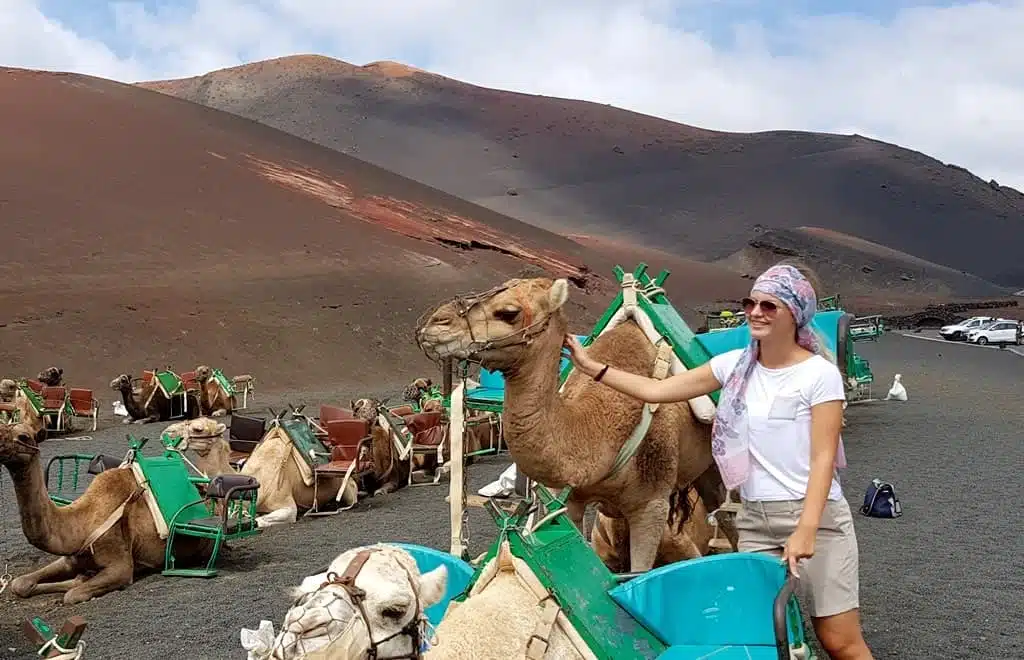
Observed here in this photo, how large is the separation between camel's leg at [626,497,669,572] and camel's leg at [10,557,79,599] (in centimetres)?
466

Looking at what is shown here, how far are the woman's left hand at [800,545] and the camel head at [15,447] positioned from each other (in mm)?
5163

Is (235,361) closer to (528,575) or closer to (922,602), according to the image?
(922,602)

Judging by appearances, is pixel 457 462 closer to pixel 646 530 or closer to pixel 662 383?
pixel 646 530

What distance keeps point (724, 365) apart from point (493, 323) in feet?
3.11

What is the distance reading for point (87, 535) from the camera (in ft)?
23.0

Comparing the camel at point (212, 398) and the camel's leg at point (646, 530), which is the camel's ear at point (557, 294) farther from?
the camel at point (212, 398)

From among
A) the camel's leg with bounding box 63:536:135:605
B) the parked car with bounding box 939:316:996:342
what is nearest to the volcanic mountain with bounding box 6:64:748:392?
the parked car with bounding box 939:316:996:342

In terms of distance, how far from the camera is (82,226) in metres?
34.9

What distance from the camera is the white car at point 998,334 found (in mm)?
42312

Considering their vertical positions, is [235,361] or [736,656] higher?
[736,656]

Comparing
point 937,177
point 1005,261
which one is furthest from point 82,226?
point 937,177

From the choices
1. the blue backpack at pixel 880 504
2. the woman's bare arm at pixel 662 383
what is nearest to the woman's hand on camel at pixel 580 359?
the woman's bare arm at pixel 662 383

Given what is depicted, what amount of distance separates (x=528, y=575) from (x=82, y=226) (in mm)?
35765

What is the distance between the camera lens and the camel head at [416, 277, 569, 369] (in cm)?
376
